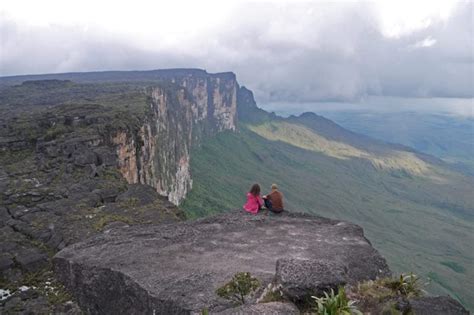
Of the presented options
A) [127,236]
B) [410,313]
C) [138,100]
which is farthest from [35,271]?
[138,100]

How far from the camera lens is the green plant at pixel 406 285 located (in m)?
11.8

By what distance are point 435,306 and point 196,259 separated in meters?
7.50

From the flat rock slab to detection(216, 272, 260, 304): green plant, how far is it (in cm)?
21

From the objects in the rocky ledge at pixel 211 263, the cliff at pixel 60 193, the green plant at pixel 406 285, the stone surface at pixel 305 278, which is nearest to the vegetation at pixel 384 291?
the green plant at pixel 406 285

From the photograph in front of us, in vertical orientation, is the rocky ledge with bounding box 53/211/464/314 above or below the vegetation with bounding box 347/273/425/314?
below

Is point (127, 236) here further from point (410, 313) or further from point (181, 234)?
point (410, 313)

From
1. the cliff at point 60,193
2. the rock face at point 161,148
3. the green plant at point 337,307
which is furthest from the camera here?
the rock face at point 161,148

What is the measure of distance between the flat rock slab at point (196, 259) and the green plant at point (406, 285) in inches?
54.4

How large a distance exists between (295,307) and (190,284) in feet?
11.9

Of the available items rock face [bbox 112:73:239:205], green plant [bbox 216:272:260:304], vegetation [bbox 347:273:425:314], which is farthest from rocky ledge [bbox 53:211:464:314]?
rock face [bbox 112:73:239:205]

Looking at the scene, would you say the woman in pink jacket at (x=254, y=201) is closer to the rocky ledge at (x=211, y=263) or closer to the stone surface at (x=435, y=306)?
the rocky ledge at (x=211, y=263)

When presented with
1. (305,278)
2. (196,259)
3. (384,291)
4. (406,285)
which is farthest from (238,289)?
(406,285)

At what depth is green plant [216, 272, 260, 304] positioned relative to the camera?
11117mm

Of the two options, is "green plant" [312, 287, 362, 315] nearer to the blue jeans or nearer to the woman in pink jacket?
the blue jeans
